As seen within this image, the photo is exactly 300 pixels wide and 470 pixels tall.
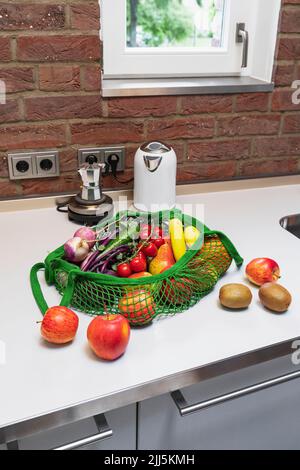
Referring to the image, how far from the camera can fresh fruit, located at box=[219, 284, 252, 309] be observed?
0.88 metres

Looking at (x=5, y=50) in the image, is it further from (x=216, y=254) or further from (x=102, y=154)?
(x=216, y=254)

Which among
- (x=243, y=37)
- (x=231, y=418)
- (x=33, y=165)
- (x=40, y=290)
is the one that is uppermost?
(x=243, y=37)

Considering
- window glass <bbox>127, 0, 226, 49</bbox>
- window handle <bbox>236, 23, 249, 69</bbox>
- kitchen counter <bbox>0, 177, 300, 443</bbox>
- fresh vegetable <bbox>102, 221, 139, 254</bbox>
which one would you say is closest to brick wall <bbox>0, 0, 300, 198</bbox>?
window handle <bbox>236, 23, 249, 69</bbox>

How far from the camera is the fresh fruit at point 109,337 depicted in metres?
0.73

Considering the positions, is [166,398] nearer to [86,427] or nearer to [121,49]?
[86,427]

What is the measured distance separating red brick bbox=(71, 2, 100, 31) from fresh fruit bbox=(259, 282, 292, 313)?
0.82 m

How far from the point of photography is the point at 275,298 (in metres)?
0.87

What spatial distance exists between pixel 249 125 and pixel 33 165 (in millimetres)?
717

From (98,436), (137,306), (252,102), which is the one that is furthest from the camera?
(252,102)

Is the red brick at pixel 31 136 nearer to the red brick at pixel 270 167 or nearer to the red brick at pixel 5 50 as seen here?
the red brick at pixel 5 50

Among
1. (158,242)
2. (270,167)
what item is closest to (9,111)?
(158,242)

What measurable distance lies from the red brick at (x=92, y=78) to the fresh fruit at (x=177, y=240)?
1.66 ft

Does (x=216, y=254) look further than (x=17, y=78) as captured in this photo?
No

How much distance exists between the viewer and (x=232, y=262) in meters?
1.06
